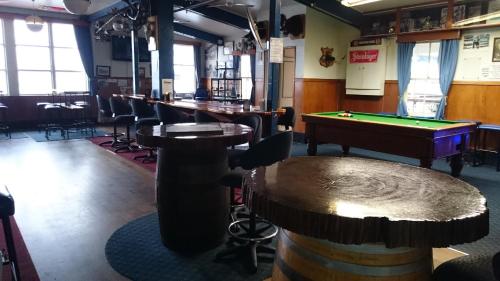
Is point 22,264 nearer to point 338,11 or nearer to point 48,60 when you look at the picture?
point 338,11

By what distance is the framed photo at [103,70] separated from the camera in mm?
10328

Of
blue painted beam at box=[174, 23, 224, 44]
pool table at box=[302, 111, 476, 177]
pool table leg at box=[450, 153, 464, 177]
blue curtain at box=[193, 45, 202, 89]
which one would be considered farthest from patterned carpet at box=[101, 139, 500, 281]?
blue curtain at box=[193, 45, 202, 89]

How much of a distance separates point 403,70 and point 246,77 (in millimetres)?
5114

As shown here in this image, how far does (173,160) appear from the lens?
2449 millimetres

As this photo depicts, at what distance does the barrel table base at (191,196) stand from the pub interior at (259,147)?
1 centimetres

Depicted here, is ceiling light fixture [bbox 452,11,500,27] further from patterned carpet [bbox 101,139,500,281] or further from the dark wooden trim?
patterned carpet [bbox 101,139,500,281]

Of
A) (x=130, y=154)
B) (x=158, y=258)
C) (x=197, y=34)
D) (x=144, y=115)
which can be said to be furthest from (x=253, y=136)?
(x=197, y=34)

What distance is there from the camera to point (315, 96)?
797cm

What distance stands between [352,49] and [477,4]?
2.46 meters

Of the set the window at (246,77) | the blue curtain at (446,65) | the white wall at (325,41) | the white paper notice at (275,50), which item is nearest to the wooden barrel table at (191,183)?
the white paper notice at (275,50)

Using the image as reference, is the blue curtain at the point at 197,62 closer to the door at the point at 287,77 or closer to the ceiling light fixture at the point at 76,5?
the door at the point at 287,77

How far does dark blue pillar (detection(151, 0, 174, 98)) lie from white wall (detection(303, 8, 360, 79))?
9.37ft

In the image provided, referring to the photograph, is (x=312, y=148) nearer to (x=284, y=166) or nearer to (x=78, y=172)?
(x=78, y=172)

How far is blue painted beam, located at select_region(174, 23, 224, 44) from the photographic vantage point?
11.1 meters
